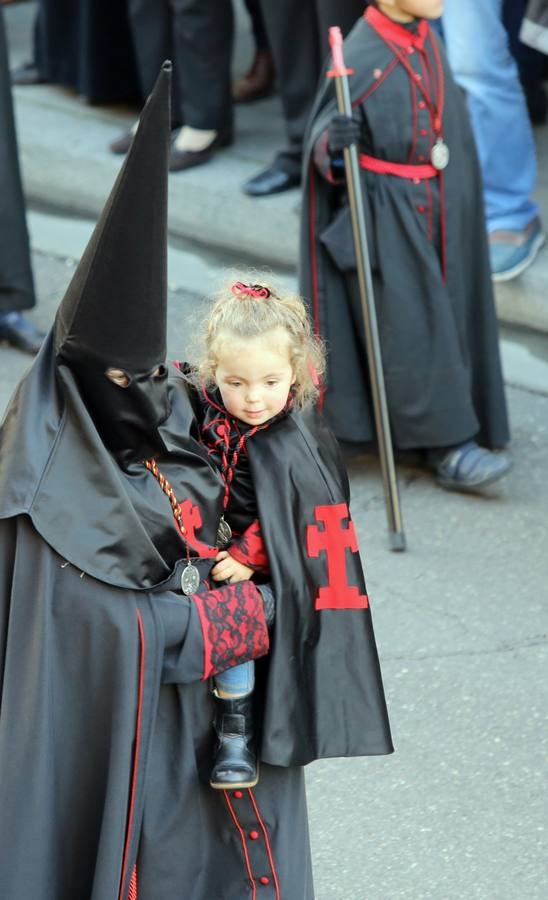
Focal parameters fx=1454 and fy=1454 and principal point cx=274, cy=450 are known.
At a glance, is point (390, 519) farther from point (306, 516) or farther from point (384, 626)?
point (306, 516)

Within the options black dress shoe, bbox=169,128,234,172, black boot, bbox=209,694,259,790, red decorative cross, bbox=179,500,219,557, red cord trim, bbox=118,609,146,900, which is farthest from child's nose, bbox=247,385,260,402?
black dress shoe, bbox=169,128,234,172

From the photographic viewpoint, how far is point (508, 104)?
6.11 metres

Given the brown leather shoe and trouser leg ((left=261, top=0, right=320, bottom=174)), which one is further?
the brown leather shoe

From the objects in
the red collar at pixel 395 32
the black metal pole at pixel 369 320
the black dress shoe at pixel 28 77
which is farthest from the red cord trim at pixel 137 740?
the black dress shoe at pixel 28 77

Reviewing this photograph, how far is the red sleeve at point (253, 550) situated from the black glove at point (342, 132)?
7.05 ft

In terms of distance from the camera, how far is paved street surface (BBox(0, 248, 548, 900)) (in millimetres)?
3549

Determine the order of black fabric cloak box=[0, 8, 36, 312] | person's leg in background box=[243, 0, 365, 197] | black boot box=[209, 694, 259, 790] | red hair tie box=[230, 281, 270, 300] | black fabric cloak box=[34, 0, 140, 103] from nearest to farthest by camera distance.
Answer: black boot box=[209, 694, 259, 790] → red hair tie box=[230, 281, 270, 300] → black fabric cloak box=[0, 8, 36, 312] → person's leg in background box=[243, 0, 365, 197] → black fabric cloak box=[34, 0, 140, 103]

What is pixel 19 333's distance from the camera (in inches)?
250

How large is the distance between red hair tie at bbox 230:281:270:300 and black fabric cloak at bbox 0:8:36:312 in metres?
3.36

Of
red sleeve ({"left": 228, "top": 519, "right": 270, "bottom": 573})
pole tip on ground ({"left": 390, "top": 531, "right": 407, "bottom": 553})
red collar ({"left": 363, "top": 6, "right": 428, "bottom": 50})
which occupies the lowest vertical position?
pole tip on ground ({"left": 390, "top": 531, "right": 407, "bottom": 553})

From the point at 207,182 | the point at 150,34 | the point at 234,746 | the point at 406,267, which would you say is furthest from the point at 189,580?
the point at 150,34

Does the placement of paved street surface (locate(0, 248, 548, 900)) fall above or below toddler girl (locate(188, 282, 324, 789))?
below

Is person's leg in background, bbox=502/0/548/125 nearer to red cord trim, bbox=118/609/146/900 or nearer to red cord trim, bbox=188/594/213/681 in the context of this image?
red cord trim, bbox=188/594/213/681

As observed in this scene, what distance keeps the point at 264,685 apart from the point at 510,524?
2318mm
